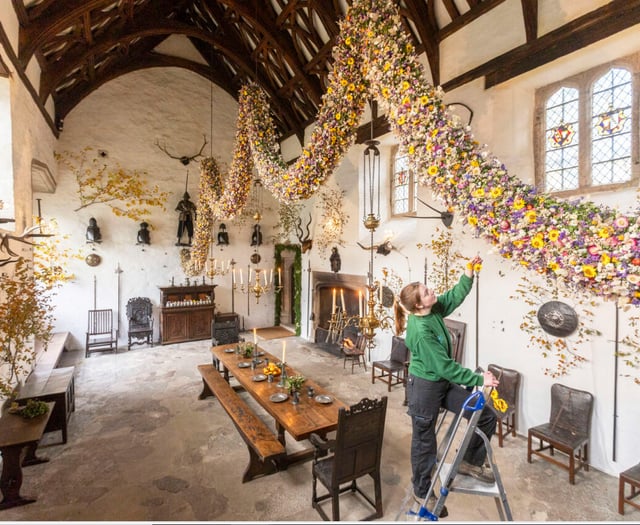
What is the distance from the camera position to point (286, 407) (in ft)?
13.0

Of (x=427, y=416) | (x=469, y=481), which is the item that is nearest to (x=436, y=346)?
(x=427, y=416)

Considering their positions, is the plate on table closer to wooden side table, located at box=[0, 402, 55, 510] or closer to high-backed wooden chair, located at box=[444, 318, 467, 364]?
wooden side table, located at box=[0, 402, 55, 510]

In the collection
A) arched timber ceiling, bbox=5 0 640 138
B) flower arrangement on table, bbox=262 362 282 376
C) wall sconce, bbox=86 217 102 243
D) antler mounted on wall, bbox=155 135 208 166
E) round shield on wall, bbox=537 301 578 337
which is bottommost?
flower arrangement on table, bbox=262 362 282 376

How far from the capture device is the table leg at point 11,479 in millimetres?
3277

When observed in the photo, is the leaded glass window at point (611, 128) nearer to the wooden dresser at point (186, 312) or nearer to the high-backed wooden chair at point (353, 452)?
the high-backed wooden chair at point (353, 452)

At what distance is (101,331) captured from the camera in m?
8.76

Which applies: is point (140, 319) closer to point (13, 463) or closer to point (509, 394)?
point (13, 463)

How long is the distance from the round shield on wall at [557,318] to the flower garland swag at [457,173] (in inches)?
84.2

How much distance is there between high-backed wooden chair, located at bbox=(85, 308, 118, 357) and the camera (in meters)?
8.35

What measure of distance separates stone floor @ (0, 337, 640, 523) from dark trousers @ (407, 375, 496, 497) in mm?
349

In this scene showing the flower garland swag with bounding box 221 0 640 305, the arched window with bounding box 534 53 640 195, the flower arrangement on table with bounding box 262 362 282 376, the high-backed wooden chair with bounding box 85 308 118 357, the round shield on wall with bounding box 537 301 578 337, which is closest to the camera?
the flower garland swag with bounding box 221 0 640 305

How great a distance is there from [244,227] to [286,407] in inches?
296

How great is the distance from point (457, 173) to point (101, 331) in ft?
30.4

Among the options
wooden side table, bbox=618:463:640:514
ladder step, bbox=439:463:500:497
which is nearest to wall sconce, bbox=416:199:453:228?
wooden side table, bbox=618:463:640:514
